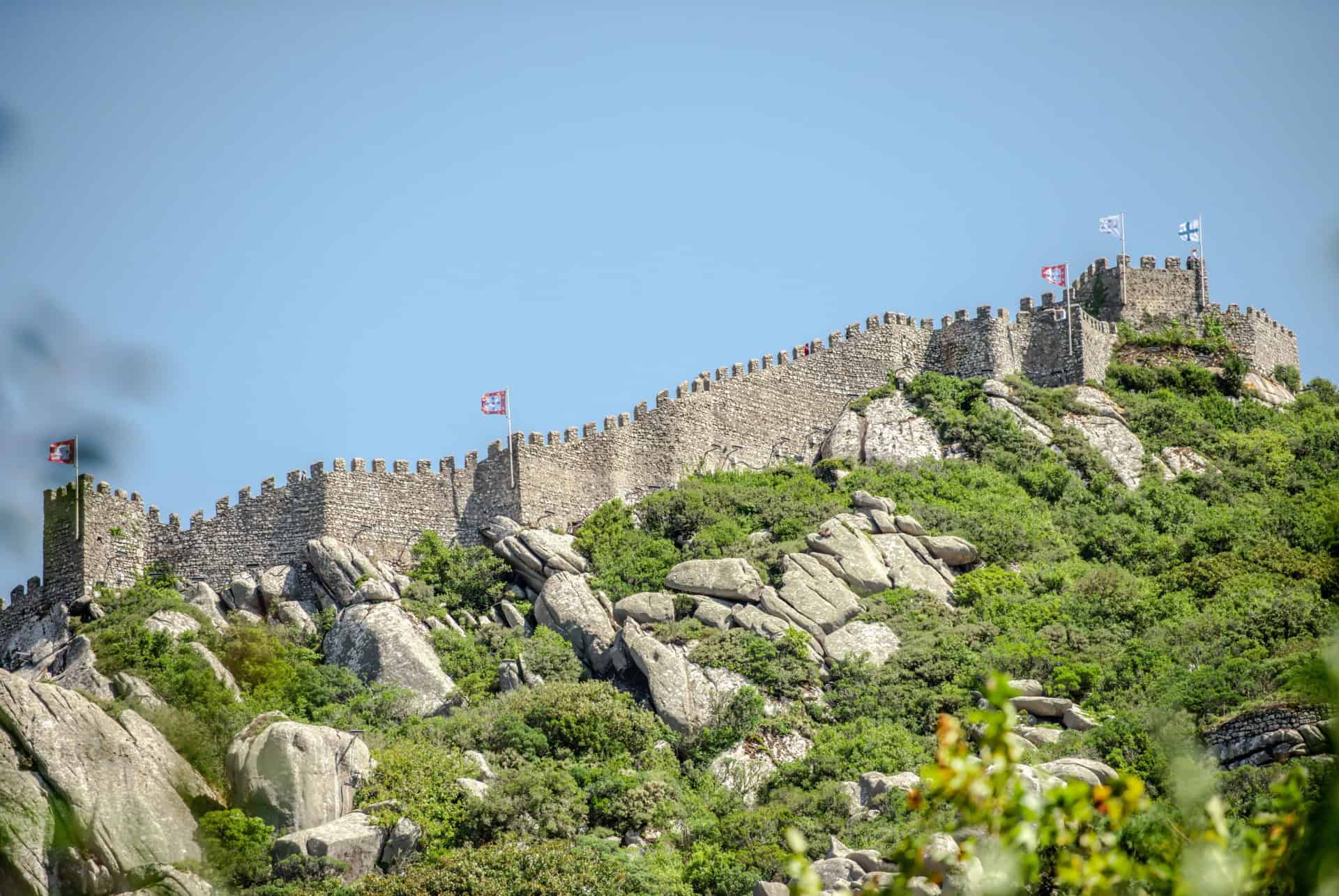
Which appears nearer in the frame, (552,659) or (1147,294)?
(552,659)

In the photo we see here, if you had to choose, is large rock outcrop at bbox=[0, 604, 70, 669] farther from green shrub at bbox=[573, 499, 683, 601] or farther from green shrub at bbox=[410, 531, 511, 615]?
green shrub at bbox=[573, 499, 683, 601]

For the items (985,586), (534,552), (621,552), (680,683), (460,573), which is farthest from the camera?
(621,552)

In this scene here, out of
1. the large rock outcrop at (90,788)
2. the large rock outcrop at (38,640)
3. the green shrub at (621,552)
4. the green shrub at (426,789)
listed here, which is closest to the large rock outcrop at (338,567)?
the green shrub at (621,552)

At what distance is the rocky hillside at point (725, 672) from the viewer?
28.6m

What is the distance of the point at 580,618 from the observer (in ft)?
126

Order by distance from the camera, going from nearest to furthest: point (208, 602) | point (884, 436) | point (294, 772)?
point (294, 772), point (208, 602), point (884, 436)

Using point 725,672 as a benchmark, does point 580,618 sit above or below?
above

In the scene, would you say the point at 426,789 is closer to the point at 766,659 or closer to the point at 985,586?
the point at 766,659

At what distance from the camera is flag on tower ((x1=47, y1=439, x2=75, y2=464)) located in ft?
136

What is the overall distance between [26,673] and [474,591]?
1032 cm

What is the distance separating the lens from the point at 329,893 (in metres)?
27.9

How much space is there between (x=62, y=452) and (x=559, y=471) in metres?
12.6

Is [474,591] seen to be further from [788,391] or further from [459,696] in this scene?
[788,391]

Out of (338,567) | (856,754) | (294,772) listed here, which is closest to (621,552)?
(338,567)
